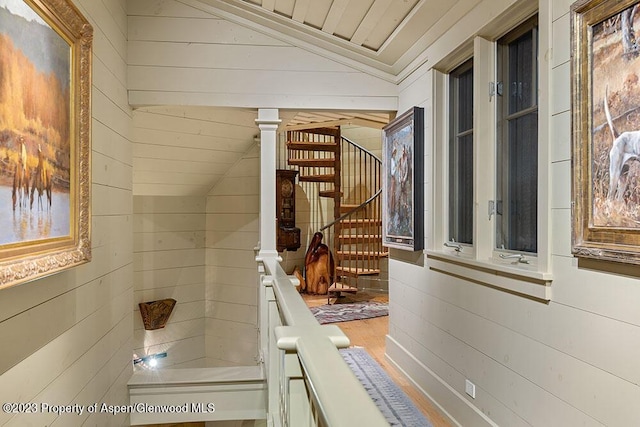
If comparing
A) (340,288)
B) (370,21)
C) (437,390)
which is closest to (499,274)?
(437,390)

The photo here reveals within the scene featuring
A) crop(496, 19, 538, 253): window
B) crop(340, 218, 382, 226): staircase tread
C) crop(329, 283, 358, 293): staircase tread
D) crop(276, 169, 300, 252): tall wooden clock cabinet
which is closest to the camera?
crop(496, 19, 538, 253): window

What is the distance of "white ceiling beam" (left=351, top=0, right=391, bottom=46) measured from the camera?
9.09ft

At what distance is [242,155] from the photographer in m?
5.52

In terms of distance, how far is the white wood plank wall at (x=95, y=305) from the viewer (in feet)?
5.72

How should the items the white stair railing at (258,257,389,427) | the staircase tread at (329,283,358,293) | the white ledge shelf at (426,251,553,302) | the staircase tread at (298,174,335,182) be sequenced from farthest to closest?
1. the staircase tread at (298,174,335,182)
2. the staircase tread at (329,283,358,293)
3. the white ledge shelf at (426,251,553,302)
4. the white stair railing at (258,257,389,427)

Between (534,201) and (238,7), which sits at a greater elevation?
(238,7)

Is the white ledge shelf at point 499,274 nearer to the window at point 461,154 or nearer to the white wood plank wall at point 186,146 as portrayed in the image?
the window at point 461,154

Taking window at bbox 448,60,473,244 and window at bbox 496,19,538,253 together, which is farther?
window at bbox 448,60,473,244

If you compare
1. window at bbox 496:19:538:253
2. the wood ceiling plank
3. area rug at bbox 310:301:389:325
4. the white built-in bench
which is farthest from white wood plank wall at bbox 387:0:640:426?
area rug at bbox 310:301:389:325

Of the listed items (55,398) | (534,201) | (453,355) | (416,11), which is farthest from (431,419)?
(416,11)

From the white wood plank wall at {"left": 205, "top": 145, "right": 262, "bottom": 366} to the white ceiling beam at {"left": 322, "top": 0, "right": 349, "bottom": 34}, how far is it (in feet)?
7.71

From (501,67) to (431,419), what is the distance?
6.80 ft

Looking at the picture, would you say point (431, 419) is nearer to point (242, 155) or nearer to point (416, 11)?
point (416, 11)

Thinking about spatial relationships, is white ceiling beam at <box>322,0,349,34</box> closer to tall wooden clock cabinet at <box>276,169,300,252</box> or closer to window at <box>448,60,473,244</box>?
window at <box>448,60,473,244</box>
